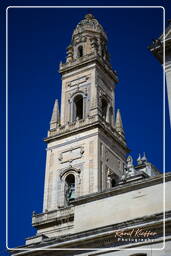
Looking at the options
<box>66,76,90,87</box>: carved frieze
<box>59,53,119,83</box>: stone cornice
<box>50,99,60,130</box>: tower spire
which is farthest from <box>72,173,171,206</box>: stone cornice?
<box>59,53,119,83</box>: stone cornice

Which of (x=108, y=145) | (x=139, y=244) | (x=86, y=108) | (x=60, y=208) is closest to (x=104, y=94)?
(x=86, y=108)

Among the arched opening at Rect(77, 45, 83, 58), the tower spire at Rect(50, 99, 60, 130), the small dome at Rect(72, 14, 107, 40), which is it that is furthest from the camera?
the small dome at Rect(72, 14, 107, 40)

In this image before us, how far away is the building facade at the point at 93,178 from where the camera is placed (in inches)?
738

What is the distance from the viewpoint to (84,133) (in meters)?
38.5

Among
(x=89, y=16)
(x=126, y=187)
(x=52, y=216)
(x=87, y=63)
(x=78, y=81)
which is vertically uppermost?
(x=89, y=16)

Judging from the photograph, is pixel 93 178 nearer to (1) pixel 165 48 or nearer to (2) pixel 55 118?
(2) pixel 55 118

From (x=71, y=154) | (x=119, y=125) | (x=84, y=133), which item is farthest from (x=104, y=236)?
(x=119, y=125)

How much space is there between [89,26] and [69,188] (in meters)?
18.8

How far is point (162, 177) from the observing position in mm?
20031

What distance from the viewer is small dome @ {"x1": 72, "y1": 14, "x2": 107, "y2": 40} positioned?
4856 cm

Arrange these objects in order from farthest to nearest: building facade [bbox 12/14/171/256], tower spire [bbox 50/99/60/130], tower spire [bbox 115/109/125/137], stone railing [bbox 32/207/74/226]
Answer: tower spire [bbox 115/109/125/137], tower spire [bbox 50/99/60/130], stone railing [bbox 32/207/74/226], building facade [bbox 12/14/171/256]

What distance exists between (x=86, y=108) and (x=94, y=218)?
2057 centimetres

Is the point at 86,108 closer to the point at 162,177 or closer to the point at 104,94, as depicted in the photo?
the point at 104,94

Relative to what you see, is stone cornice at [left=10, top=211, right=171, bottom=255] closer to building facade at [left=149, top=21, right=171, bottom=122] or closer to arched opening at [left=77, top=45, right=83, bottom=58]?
building facade at [left=149, top=21, right=171, bottom=122]
